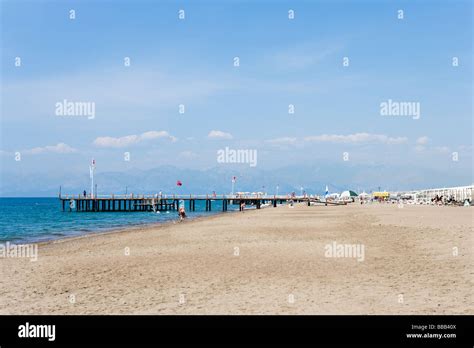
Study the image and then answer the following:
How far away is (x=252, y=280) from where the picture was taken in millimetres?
11078

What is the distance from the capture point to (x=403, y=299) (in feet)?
28.5

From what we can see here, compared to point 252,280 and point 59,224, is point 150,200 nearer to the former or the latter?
point 59,224
